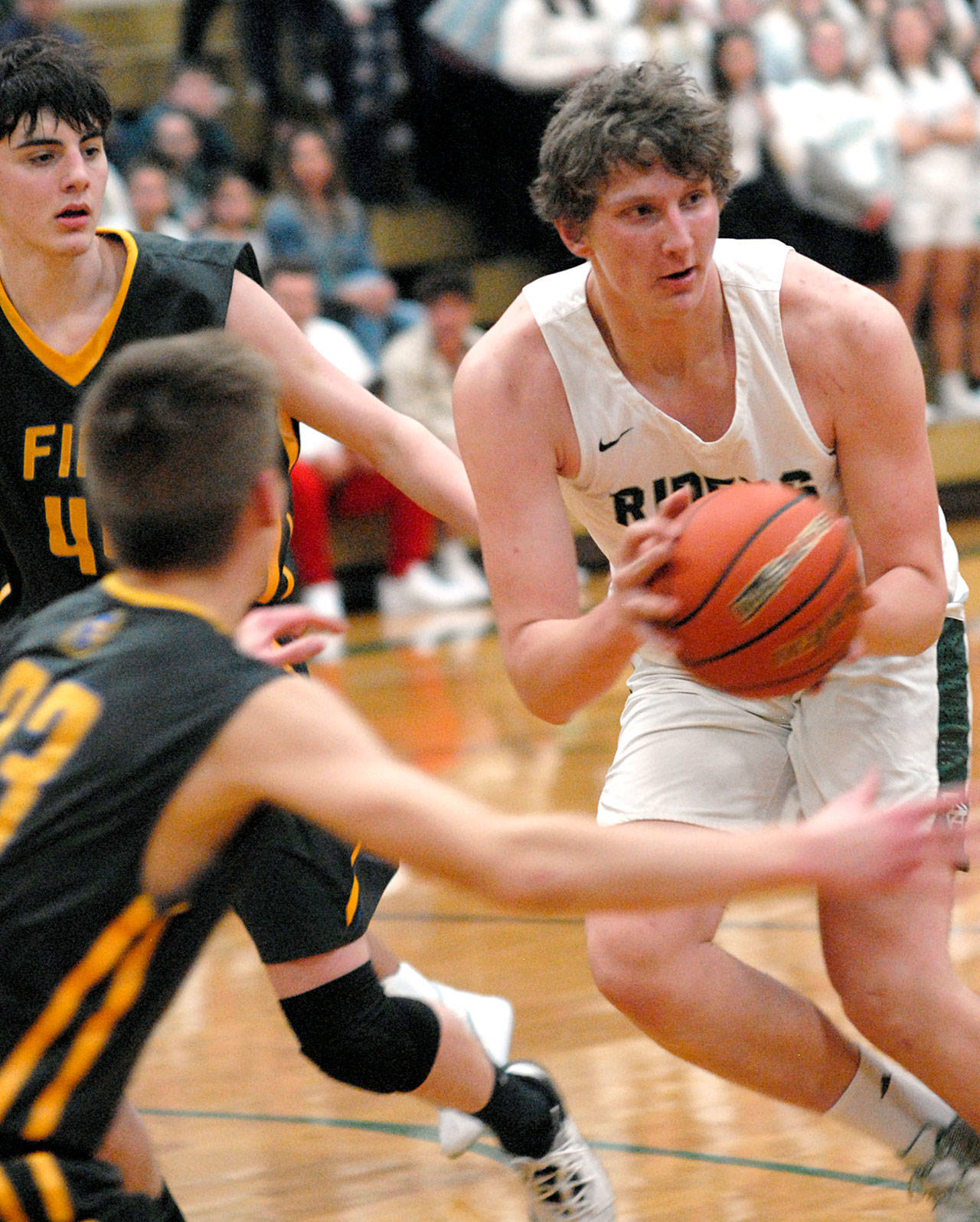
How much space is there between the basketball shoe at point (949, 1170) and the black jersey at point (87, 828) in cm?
142

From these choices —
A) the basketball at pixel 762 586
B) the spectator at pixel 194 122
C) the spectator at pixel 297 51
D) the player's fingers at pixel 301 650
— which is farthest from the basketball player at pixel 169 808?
the spectator at pixel 297 51

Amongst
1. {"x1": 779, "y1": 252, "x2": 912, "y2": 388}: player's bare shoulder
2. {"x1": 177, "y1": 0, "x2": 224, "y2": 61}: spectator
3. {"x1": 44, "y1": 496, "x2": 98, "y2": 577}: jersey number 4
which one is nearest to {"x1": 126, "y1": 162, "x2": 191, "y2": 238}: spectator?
{"x1": 177, "y1": 0, "x2": 224, "y2": 61}: spectator

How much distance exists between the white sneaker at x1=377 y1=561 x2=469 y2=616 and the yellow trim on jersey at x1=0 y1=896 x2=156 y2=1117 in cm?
765

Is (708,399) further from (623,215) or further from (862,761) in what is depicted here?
(862,761)

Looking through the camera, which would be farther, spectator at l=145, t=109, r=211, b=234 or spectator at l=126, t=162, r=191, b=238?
spectator at l=145, t=109, r=211, b=234

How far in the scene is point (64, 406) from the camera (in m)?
3.05

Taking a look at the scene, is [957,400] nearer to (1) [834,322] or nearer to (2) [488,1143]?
(2) [488,1143]

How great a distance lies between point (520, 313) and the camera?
2.96m

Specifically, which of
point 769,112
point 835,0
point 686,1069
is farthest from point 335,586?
point 686,1069

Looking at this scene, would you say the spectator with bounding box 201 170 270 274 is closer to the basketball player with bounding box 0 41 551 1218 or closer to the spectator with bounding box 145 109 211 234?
the spectator with bounding box 145 109 211 234

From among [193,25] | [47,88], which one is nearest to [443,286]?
[193,25]

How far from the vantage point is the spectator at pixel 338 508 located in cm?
900

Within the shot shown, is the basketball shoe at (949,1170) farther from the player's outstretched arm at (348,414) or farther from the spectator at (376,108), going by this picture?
the spectator at (376,108)

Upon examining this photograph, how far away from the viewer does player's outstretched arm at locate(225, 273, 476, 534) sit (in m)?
3.12
